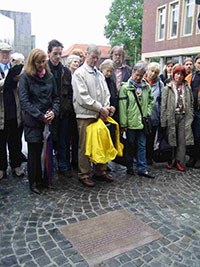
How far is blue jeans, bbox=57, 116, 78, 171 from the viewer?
4516mm

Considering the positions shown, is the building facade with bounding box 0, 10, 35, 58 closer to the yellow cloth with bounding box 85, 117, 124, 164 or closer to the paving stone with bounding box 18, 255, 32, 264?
the yellow cloth with bounding box 85, 117, 124, 164

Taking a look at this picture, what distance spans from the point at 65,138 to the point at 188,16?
2107 cm

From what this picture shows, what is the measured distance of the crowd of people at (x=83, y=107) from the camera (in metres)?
3.82

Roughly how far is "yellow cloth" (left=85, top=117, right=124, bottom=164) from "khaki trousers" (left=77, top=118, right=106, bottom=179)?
0.09 metres

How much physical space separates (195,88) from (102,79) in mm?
2100

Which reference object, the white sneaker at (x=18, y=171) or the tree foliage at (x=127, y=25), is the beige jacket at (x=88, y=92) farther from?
the tree foliage at (x=127, y=25)

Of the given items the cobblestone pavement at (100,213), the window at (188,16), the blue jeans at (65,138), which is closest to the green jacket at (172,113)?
the cobblestone pavement at (100,213)

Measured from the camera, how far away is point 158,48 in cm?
2567

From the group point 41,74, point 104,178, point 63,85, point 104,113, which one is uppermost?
point 41,74

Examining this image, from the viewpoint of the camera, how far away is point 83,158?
4281mm

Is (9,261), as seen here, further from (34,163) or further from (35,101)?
(35,101)

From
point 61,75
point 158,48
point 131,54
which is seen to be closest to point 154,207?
point 61,75

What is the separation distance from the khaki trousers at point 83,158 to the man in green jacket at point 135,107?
2.13ft

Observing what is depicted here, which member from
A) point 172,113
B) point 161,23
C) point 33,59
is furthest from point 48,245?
point 161,23
